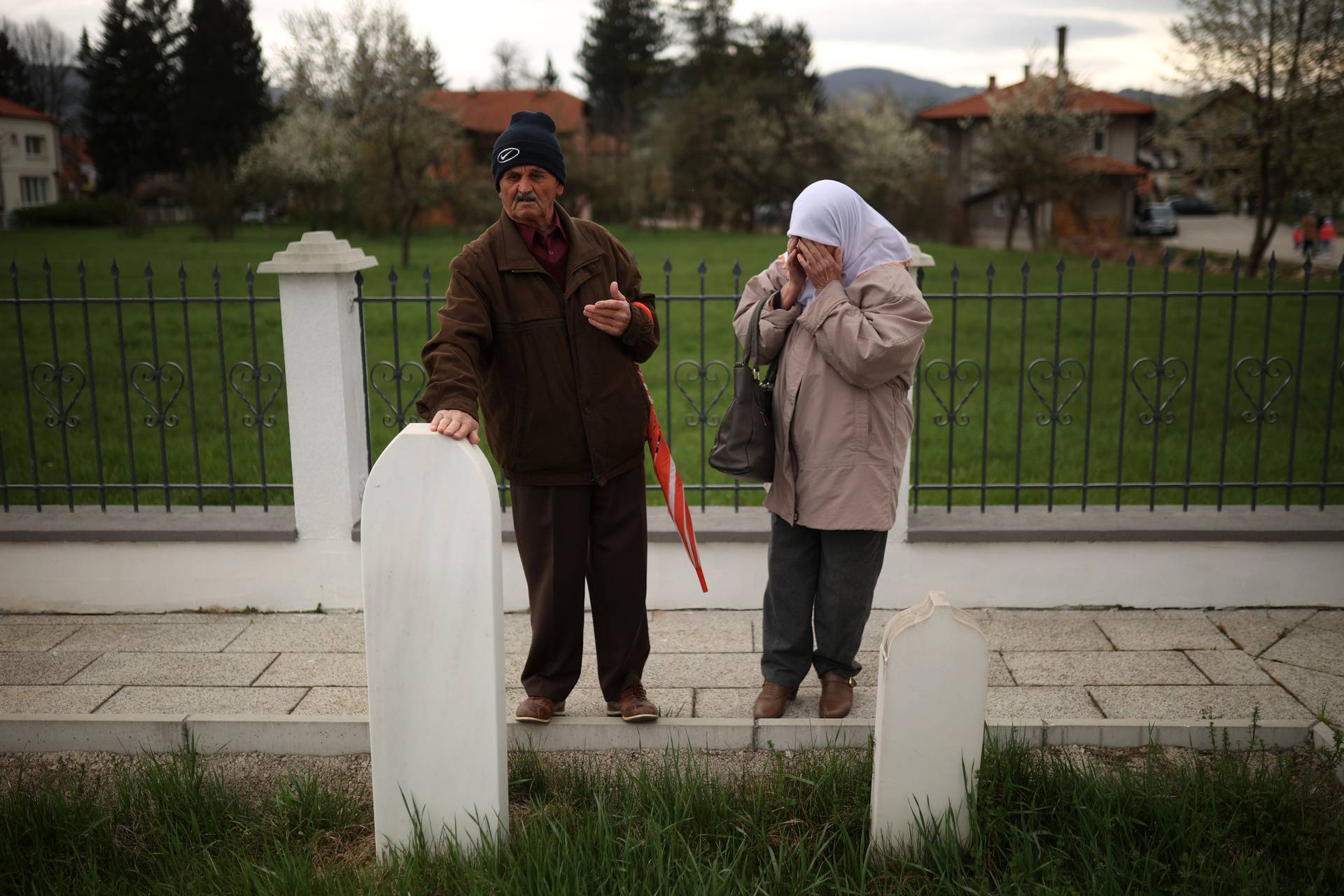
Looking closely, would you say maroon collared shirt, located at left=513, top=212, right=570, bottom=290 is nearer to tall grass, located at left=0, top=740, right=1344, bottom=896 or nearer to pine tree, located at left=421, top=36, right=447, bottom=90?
tall grass, located at left=0, top=740, right=1344, bottom=896

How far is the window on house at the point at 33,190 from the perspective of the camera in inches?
2293

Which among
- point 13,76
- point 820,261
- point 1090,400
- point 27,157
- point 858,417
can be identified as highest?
point 13,76

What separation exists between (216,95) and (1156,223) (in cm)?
4434

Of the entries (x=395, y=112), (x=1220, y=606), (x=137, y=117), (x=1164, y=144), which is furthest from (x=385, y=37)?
(x=1220, y=606)

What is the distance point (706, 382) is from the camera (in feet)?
34.0

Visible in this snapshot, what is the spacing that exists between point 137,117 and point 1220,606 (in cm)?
6285

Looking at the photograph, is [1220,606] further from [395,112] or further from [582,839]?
[395,112]

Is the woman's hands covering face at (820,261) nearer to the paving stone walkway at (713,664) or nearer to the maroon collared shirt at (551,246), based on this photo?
the maroon collared shirt at (551,246)

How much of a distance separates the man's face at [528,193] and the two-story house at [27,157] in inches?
2196

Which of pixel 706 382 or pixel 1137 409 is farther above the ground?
pixel 706 382

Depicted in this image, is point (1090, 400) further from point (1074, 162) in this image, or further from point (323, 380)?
point (1074, 162)

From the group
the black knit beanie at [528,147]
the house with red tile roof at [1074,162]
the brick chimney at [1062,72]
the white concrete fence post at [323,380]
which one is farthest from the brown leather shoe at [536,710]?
the brick chimney at [1062,72]

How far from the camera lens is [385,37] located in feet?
114

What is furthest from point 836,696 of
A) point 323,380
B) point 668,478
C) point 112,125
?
point 112,125
